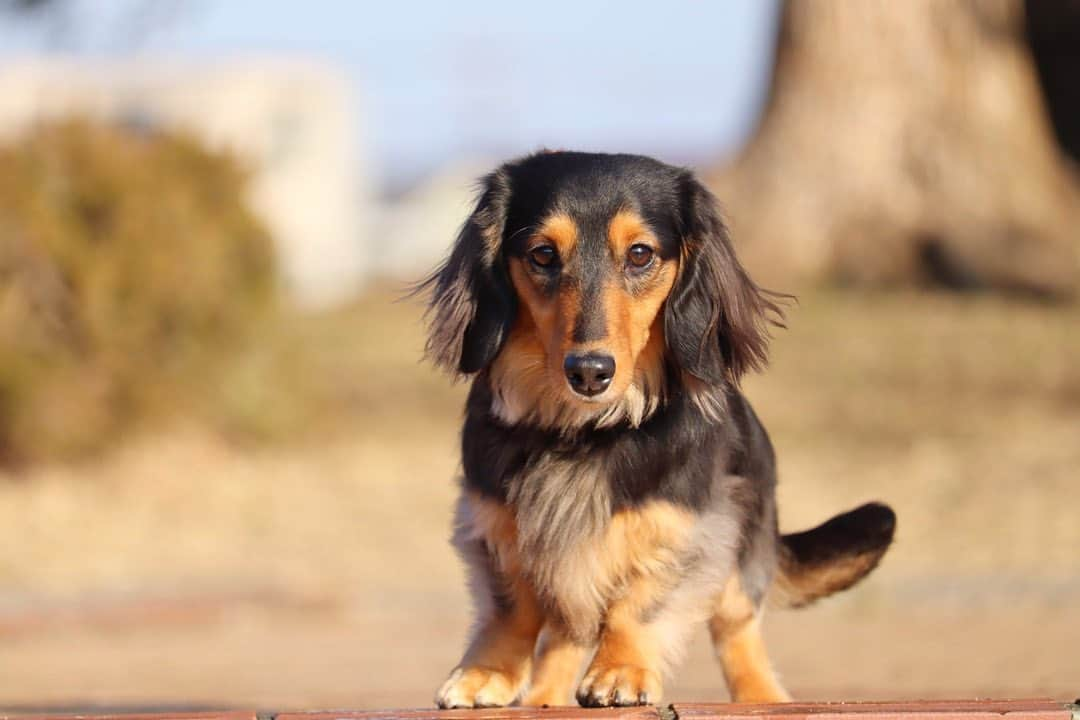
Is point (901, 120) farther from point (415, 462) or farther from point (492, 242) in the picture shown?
point (492, 242)

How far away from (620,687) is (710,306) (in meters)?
0.98

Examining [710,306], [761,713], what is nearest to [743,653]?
[761,713]

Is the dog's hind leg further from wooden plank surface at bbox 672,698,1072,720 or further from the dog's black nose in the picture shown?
the dog's black nose

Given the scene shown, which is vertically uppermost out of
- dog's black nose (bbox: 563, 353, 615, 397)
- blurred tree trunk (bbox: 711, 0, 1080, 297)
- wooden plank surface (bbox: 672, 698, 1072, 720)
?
blurred tree trunk (bbox: 711, 0, 1080, 297)

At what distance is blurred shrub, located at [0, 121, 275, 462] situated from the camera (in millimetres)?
10445

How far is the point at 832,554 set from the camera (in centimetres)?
493

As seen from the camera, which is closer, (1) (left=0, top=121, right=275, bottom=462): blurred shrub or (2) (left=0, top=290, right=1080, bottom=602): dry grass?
(2) (left=0, top=290, right=1080, bottom=602): dry grass

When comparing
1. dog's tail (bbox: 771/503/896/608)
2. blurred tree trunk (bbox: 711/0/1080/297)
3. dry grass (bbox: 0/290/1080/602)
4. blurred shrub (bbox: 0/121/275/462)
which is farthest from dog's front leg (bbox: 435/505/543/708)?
blurred tree trunk (bbox: 711/0/1080/297)

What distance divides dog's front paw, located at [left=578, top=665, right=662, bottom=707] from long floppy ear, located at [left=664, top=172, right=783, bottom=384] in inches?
29.9

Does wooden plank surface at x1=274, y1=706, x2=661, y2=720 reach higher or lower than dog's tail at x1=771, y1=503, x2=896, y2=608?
lower

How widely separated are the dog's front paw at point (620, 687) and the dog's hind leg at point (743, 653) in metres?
0.67

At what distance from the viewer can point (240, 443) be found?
38.5 feet

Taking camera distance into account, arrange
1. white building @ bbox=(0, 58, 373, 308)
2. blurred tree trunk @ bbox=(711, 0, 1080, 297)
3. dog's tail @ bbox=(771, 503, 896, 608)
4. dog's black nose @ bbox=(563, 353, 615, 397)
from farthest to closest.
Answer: white building @ bbox=(0, 58, 373, 308) < blurred tree trunk @ bbox=(711, 0, 1080, 297) < dog's tail @ bbox=(771, 503, 896, 608) < dog's black nose @ bbox=(563, 353, 615, 397)

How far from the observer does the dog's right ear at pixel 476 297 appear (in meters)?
4.13
